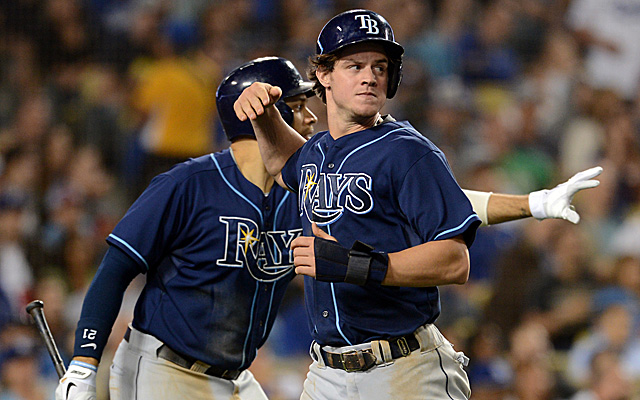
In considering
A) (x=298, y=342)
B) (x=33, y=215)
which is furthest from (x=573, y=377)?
(x=33, y=215)

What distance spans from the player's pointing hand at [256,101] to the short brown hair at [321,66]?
0.16 metres

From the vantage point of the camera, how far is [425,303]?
234 cm

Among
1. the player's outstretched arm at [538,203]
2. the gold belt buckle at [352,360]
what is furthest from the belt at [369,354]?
the player's outstretched arm at [538,203]

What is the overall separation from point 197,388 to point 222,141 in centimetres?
411

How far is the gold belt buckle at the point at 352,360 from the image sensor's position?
2.28 metres

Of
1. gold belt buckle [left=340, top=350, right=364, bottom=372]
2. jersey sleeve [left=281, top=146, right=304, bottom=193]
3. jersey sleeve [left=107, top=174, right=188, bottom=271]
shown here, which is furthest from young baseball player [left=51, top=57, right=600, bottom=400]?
gold belt buckle [left=340, top=350, right=364, bottom=372]

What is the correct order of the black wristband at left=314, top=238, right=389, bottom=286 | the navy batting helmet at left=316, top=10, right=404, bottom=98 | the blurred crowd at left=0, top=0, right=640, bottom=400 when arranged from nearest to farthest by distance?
1. the black wristband at left=314, top=238, right=389, bottom=286
2. the navy batting helmet at left=316, top=10, right=404, bottom=98
3. the blurred crowd at left=0, top=0, right=640, bottom=400

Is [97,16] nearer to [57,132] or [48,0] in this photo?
[48,0]

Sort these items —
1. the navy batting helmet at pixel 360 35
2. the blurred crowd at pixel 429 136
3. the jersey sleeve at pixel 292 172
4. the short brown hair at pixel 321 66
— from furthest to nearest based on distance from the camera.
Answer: the blurred crowd at pixel 429 136 < the jersey sleeve at pixel 292 172 < the short brown hair at pixel 321 66 < the navy batting helmet at pixel 360 35

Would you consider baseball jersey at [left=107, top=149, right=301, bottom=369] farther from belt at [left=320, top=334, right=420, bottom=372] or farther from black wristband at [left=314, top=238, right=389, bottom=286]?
black wristband at [left=314, top=238, right=389, bottom=286]

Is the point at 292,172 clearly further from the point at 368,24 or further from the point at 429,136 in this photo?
the point at 429,136

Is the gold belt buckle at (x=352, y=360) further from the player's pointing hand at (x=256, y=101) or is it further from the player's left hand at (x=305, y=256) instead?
the player's pointing hand at (x=256, y=101)

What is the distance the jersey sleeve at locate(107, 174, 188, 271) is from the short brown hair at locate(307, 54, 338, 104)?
64 cm

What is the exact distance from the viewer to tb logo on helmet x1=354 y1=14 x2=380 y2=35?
232 centimetres
